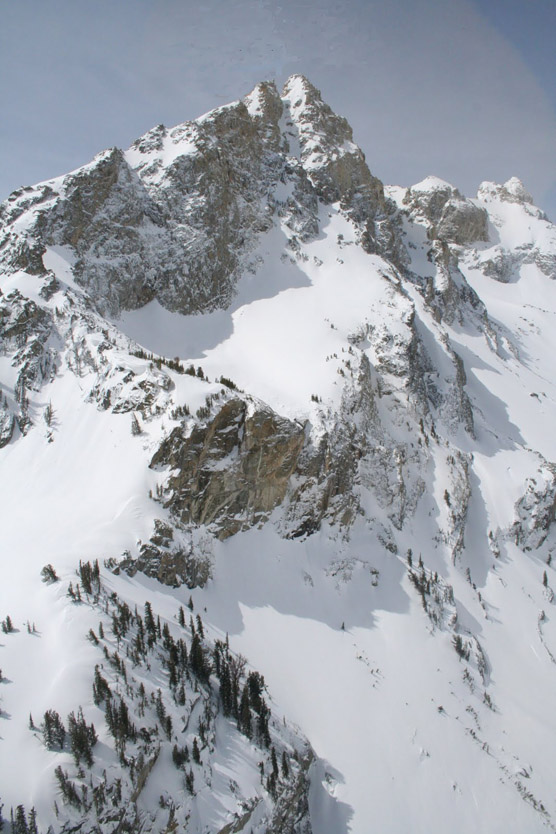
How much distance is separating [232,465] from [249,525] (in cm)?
567

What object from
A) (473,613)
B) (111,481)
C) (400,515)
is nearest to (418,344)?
(400,515)

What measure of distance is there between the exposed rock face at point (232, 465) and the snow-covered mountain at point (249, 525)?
222 millimetres

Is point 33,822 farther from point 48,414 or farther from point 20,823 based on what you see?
point 48,414

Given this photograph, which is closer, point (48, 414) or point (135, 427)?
point (135, 427)

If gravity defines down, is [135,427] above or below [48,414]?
above

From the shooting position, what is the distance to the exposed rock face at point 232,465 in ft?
121

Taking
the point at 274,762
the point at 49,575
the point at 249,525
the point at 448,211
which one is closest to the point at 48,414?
the point at 49,575

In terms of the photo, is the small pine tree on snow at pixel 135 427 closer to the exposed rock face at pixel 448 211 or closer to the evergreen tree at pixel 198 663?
the evergreen tree at pixel 198 663

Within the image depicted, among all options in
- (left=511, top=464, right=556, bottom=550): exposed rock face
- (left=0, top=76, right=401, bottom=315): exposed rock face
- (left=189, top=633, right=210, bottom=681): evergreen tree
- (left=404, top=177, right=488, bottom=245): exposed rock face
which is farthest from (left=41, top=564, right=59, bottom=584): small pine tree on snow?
(left=404, top=177, right=488, bottom=245): exposed rock face

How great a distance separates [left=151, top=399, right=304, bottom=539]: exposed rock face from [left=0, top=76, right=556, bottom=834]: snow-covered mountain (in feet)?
0.73

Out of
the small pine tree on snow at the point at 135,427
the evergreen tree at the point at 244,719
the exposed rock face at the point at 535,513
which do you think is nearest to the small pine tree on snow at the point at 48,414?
the small pine tree on snow at the point at 135,427

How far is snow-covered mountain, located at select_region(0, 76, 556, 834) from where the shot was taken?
21484mm

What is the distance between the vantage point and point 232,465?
40.1m

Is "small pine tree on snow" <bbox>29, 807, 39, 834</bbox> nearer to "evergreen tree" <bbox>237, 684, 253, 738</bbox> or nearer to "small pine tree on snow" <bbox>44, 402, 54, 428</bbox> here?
"evergreen tree" <bbox>237, 684, 253, 738</bbox>
